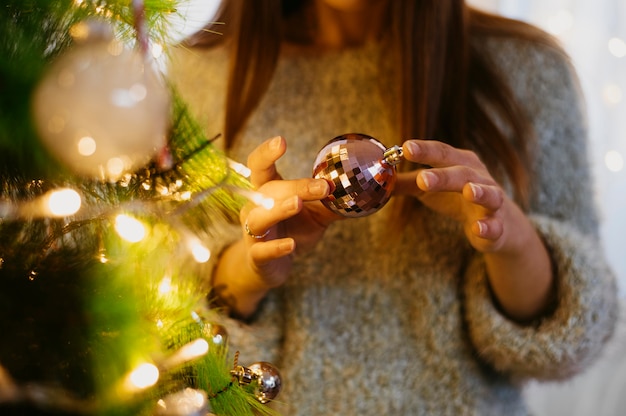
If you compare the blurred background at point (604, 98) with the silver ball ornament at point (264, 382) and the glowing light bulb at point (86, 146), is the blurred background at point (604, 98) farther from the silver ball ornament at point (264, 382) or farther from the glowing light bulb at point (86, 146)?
the glowing light bulb at point (86, 146)

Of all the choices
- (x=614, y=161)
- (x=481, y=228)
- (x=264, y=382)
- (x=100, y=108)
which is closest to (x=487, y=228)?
(x=481, y=228)

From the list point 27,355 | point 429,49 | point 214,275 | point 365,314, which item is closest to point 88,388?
point 27,355

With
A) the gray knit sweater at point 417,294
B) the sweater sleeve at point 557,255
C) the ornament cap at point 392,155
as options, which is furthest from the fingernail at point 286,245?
the sweater sleeve at point 557,255

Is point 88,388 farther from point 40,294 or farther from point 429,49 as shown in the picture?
point 429,49

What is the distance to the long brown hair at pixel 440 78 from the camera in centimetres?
89

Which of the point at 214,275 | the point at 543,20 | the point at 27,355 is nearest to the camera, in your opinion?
the point at 27,355

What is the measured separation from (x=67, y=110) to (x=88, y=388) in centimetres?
17

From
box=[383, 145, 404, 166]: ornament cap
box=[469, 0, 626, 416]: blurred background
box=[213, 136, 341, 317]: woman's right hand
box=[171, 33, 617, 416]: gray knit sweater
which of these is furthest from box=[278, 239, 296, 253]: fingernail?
box=[469, 0, 626, 416]: blurred background

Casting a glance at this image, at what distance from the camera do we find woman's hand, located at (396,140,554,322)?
53cm

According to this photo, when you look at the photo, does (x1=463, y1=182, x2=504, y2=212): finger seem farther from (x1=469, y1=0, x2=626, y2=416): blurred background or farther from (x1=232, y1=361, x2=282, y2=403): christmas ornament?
(x1=469, y1=0, x2=626, y2=416): blurred background

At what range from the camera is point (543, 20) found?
152 centimetres

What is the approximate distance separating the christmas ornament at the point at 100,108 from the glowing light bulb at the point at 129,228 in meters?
0.03

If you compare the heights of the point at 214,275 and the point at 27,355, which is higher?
the point at 27,355

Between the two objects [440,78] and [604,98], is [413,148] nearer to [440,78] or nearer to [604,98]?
[440,78]
